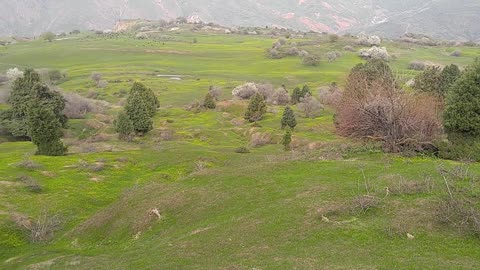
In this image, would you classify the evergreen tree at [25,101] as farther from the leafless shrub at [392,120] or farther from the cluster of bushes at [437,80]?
the cluster of bushes at [437,80]

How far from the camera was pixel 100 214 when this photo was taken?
109 ft

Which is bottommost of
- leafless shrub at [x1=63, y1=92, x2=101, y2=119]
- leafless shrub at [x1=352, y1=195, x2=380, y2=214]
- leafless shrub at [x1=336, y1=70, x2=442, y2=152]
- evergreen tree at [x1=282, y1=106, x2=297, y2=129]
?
leafless shrub at [x1=63, y1=92, x2=101, y2=119]

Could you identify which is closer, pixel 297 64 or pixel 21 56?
pixel 297 64

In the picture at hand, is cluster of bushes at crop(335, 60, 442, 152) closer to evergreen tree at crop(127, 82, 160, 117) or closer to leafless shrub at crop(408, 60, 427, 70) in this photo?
evergreen tree at crop(127, 82, 160, 117)

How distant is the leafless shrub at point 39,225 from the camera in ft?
105

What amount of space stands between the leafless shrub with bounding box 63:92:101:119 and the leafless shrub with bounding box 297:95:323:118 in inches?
1654

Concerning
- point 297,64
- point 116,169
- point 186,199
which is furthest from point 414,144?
point 297,64

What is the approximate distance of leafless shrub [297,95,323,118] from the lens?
87.2m

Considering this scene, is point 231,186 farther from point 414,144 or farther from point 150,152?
point 150,152

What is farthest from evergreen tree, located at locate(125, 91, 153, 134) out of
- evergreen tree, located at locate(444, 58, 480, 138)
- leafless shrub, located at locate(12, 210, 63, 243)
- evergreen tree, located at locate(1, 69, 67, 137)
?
evergreen tree, located at locate(444, 58, 480, 138)

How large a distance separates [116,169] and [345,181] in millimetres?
28117

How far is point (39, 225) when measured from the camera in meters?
32.7

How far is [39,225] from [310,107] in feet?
204

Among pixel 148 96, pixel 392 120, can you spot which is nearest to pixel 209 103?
pixel 148 96
